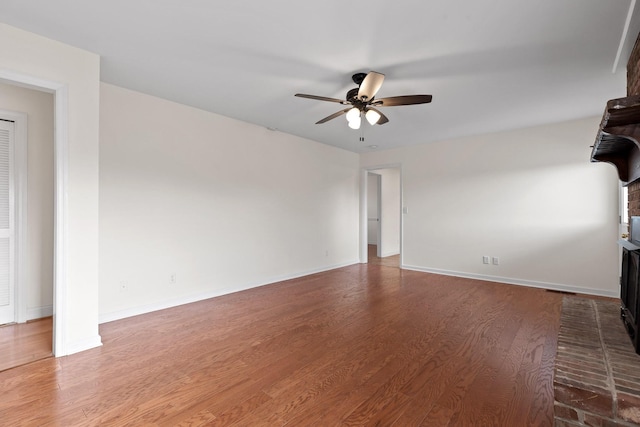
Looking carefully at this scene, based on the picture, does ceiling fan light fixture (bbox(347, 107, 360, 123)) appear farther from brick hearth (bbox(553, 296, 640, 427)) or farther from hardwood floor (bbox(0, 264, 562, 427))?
brick hearth (bbox(553, 296, 640, 427))

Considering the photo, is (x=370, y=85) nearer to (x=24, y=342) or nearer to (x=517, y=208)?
(x=517, y=208)

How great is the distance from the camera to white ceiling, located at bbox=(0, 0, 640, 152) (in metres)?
1.93

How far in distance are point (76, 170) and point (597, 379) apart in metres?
3.68

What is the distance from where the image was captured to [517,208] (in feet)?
15.3

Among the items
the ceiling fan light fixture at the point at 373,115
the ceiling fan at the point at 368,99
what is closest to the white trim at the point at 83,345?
the ceiling fan at the point at 368,99

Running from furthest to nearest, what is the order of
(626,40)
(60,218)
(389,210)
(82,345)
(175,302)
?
(389,210), (175,302), (82,345), (60,218), (626,40)

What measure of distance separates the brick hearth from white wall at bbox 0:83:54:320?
4587mm

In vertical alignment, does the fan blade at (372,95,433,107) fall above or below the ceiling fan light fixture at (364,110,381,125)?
above

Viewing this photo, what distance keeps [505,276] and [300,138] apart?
4.09 m

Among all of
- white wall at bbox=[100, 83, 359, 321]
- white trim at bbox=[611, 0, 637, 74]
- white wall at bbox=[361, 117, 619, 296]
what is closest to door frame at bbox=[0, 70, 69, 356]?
white wall at bbox=[100, 83, 359, 321]

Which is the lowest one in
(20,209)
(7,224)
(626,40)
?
(7,224)

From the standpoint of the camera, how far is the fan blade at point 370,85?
2332 mm

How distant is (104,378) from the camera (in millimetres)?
2043

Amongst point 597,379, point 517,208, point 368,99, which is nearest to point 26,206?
point 368,99
